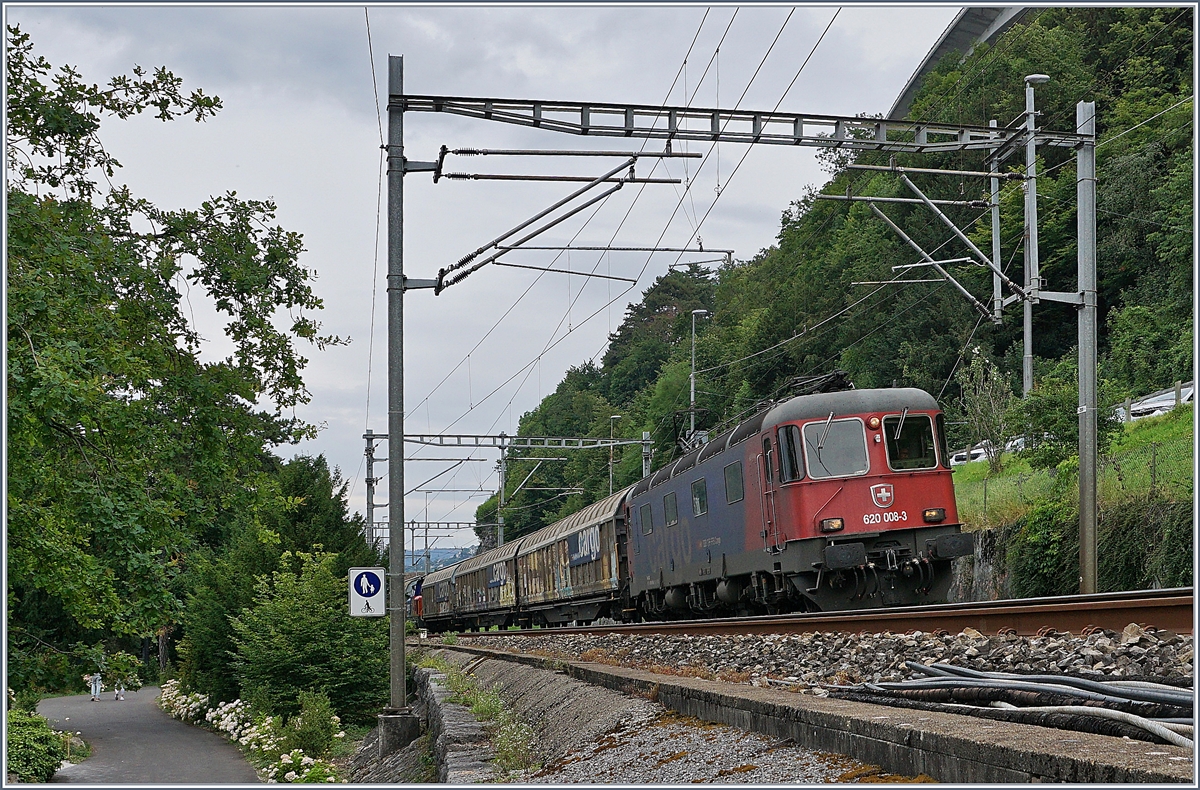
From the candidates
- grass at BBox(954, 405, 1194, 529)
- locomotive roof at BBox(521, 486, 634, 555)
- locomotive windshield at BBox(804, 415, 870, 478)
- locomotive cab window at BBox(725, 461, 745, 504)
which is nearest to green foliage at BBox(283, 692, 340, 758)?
locomotive cab window at BBox(725, 461, 745, 504)

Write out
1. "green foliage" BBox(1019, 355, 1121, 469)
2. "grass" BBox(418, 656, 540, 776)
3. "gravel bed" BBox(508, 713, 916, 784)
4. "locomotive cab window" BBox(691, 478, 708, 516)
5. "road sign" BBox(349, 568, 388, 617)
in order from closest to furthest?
1. "gravel bed" BBox(508, 713, 916, 784)
2. "grass" BBox(418, 656, 540, 776)
3. "road sign" BBox(349, 568, 388, 617)
4. "locomotive cab window" BBox(691, 478, 708, 516)
5. "green foliage" BBox(1019, 355, 1121, 469)

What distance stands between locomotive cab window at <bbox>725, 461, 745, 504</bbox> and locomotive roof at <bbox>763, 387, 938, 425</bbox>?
5.01ft

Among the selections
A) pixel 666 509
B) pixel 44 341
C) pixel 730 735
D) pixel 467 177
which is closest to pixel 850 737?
pixel 730 735

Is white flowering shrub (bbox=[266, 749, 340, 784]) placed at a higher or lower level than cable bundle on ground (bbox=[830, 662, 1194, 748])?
lower

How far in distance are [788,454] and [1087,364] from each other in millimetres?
4173

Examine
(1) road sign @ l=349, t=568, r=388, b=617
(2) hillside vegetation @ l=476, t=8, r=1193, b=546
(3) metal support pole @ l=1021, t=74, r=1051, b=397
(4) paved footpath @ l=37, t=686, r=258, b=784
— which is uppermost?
(2) hillside vegetation @ l=476, t=8, r=1193, b=546

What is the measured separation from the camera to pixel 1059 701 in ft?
18.6

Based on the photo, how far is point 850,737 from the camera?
16.2ft

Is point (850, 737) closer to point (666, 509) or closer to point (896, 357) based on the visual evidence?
point (666, 509)

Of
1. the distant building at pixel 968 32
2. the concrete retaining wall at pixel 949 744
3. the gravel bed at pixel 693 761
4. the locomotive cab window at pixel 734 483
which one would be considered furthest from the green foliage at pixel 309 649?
the distant building at pixel 968 32

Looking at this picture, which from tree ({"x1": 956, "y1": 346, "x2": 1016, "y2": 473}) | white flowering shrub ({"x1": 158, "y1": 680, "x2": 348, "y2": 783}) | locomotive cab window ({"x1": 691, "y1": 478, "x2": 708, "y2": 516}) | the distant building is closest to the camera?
white flowering shrub ({"x1": 158, "y1": 680, "x2": 348, "y2": 783})

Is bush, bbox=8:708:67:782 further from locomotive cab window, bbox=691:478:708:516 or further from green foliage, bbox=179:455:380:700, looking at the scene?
locomotive cab window, bbox=691:478:708:516

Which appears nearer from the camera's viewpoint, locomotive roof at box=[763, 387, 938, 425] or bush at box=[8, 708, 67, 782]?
locomotive roof at box=[763, 387, 938, 425]

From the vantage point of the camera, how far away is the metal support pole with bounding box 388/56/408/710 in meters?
14.0
